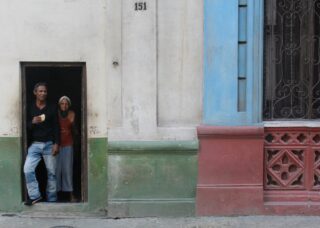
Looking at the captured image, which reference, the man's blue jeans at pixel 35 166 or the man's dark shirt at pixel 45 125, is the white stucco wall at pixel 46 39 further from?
the man's blue jeans at pixel 35 166

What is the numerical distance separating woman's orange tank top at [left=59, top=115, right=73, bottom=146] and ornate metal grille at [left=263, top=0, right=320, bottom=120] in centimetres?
258

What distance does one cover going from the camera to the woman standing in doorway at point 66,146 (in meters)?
8.41

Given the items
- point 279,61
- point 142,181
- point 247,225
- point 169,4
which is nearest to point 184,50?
point 169,4

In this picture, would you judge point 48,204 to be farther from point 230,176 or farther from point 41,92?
point 230,176

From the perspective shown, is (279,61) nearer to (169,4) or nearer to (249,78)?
(249,78)

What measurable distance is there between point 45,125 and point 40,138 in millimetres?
181

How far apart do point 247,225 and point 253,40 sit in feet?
7.40

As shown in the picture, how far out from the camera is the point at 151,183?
797 centimetres

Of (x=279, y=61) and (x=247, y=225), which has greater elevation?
(x=279, y=61)

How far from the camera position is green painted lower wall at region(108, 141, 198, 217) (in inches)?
313

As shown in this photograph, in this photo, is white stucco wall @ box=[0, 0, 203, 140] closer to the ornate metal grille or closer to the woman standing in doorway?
the woman standing in doorway

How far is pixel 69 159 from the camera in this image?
27.7 feet

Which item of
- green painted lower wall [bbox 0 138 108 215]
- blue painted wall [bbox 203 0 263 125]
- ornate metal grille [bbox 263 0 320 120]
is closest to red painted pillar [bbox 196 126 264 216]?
blue painted wall [bbox 203 0 263 125]

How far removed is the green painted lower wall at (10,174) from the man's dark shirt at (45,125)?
25cm
